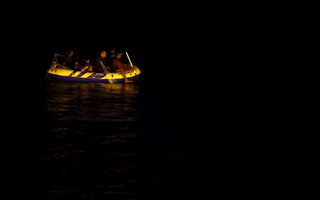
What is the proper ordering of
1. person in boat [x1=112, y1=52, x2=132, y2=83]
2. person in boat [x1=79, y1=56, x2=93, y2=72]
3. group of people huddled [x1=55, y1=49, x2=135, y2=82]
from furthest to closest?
1. person in boat [x1=112, y1=52, x2=132, y2=83]
2. group of people huddled [x1=55, y1=49, x2=135, y2=82]
3. person in boat [x1=79, y1=56, x2=93, y2=72]

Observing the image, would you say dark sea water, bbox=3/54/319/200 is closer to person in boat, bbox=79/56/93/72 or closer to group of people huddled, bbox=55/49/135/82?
person in boat, bbox=79/56/93/72

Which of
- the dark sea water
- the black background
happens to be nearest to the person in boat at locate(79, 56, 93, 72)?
the dark sea water

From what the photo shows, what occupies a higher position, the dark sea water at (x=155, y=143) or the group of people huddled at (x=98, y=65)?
the group of people huddled at (x=98, y=65)

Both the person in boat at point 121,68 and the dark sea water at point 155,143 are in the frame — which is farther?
the person in boat at point 121,68

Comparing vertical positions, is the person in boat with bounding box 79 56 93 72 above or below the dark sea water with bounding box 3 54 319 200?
above

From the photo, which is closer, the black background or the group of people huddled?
the black background

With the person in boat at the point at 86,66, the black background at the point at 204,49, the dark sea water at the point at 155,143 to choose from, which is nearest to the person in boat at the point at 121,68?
the dark sea water at the point at 155,143

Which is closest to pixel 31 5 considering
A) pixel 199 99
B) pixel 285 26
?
pixel 285 26

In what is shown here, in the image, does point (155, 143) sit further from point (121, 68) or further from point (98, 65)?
point (121, 68)

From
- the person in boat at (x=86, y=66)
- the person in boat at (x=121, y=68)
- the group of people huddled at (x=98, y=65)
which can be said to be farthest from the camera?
the person in boat at (x=121, y=68)

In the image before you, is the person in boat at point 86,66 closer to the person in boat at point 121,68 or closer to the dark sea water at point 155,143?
the dark sea water at point 155,143

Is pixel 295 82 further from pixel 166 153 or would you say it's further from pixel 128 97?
pixel 166 153

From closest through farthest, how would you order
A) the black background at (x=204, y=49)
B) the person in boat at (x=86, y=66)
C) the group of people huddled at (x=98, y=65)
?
the black background at (x=204, y=49)
the person in boat at (x=86, y=66)
the group of people huddled at (x=98, y=65)

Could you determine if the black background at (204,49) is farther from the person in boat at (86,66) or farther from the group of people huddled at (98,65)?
the person in boat at (86,66)
